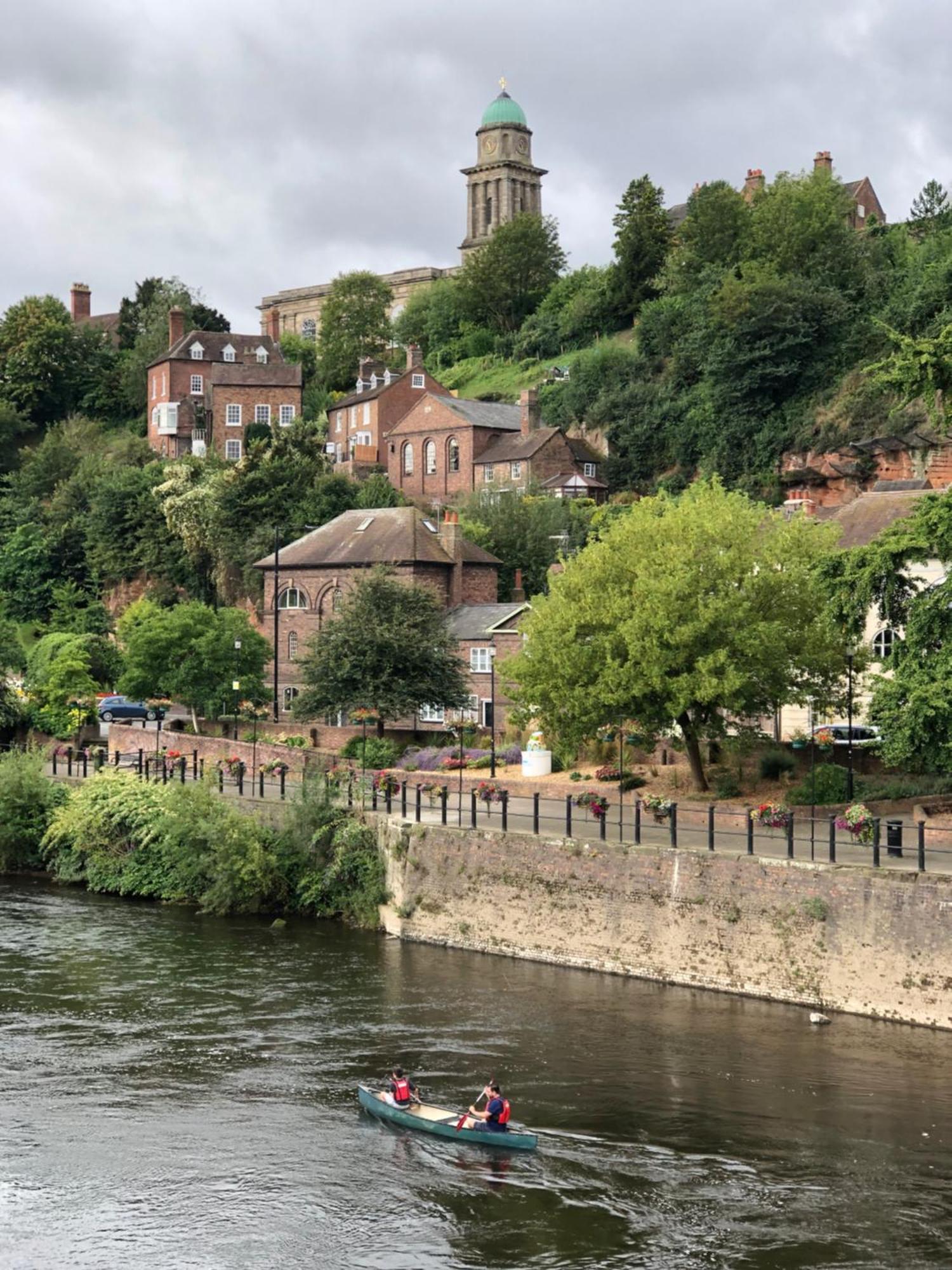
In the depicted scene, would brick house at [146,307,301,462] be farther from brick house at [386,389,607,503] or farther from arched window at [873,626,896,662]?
arched window at [873,626,896,662]

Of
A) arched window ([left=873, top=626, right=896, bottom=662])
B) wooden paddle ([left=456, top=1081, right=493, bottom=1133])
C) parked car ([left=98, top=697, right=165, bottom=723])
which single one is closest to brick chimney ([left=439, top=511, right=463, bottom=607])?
parked car ([left=98, top=697, right=165, bottom=723])

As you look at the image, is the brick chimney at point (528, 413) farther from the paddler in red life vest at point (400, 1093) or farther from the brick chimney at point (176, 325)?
the paddler in red life vest at point (400, 1093)

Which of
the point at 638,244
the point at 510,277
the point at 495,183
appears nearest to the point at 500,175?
the point at 495,183

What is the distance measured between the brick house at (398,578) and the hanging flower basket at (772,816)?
23.7 metres

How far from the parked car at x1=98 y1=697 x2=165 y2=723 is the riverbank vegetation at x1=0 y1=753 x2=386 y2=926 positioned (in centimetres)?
1361

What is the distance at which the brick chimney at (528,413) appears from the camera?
8681cm

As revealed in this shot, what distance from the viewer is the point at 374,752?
4597 cm

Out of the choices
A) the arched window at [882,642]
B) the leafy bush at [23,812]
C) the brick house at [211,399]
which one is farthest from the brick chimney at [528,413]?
the leafy bush at [23,812]

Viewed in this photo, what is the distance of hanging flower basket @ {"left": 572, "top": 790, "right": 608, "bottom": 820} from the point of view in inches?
1282

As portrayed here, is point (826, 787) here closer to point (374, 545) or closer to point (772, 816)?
point (772, 816)

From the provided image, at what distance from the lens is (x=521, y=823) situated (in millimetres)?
34250

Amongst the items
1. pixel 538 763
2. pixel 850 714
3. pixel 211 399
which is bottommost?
pixel 538 763

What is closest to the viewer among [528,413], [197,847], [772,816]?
[772,816]

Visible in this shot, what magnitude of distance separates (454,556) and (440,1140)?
38.7 m
